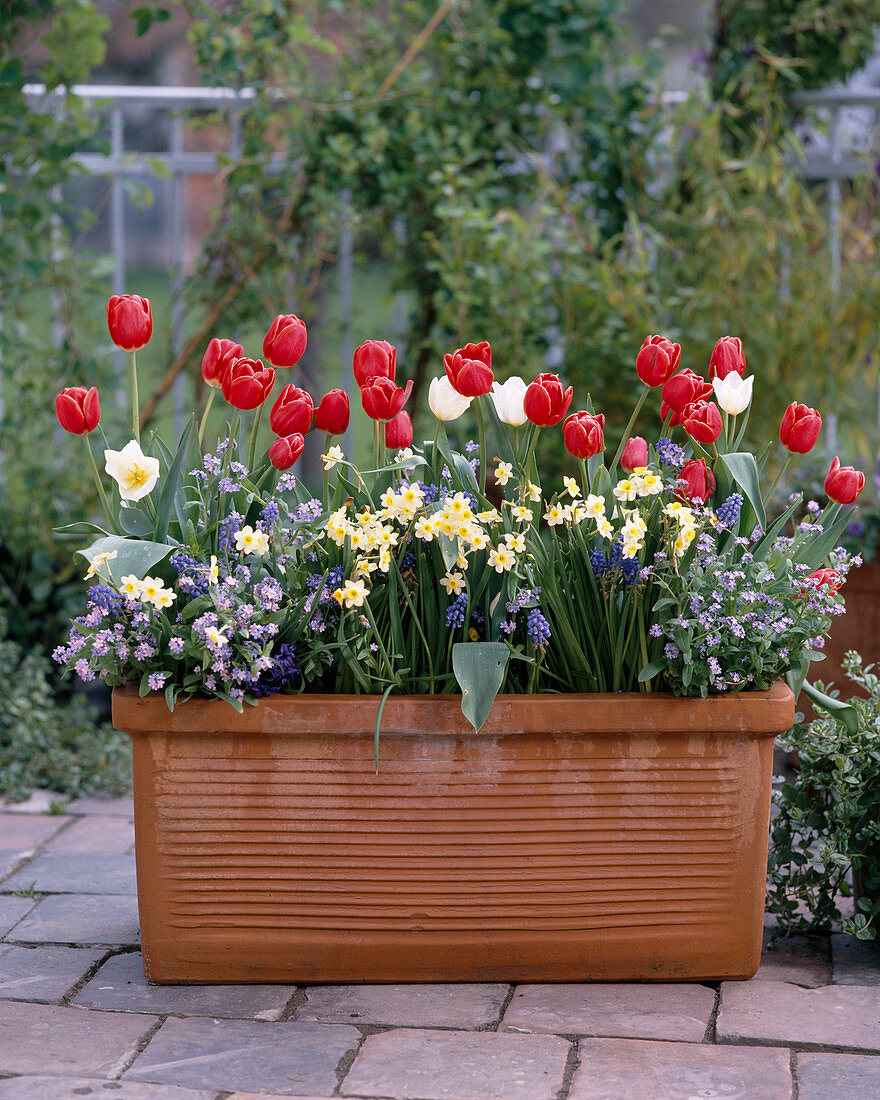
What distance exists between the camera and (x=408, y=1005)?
5.75ft

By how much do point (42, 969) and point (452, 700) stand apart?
2.56 ft

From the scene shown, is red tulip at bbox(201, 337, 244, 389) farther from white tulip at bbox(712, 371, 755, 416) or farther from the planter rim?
white tulip at bbox(712, 371, 755, 416)

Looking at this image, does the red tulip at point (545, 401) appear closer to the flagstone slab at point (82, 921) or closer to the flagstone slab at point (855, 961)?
the flagstone slab at point (855, 961)

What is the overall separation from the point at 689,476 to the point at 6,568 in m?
2.42

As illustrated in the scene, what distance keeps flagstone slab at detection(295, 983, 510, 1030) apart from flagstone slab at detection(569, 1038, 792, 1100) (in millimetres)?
172

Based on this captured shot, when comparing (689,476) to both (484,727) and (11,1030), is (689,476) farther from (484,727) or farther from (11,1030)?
(11,1030)

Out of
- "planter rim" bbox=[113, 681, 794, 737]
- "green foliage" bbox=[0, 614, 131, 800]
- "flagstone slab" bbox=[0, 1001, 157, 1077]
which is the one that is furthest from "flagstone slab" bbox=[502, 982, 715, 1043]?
"green foliage" bbox=[0, 614, 131, 800]

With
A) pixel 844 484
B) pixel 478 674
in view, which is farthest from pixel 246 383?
pixel 844 484

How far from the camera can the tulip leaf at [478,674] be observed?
1.68 metres

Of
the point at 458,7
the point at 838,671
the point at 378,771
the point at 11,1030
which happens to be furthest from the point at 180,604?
the point at 458,7

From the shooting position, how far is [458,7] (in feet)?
12.6

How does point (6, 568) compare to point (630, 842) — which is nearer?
point (630, 842)

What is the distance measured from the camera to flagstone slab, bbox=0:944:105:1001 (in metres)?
1.80

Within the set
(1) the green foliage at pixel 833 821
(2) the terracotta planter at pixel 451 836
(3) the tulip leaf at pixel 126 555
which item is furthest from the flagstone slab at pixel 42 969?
(1) the green foliage at pixel 833 821
